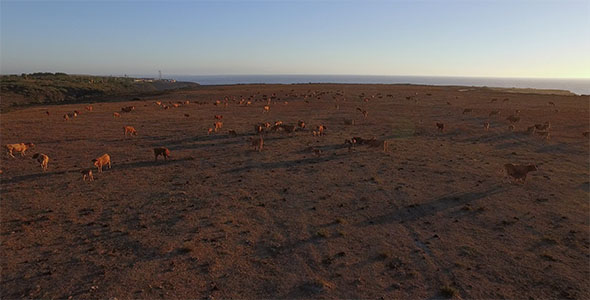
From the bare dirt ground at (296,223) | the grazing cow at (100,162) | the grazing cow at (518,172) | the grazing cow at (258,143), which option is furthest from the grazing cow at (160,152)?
the grazing cow at (518,172)

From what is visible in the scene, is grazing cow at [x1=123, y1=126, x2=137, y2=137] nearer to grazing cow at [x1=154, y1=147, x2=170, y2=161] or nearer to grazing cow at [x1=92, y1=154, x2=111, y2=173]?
grazing cow at [x1=154, y1=147, x2=170, y2=161]

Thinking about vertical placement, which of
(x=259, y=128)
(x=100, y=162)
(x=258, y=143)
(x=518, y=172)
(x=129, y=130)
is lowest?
(x=100, y=162)

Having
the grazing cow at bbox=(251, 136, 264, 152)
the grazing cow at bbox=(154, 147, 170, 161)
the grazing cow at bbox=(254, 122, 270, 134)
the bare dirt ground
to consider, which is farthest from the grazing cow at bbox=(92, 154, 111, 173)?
the grazing cow at bbox=(254, 122, 270, 134)

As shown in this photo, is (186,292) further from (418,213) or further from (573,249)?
(573,249)

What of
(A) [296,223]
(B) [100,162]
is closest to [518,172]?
(A) [296,223]

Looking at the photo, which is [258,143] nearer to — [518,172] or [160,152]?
[160,152]

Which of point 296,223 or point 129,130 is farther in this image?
point 129,130

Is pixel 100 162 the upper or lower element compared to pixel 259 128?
lower

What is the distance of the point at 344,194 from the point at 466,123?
2431 centimetres

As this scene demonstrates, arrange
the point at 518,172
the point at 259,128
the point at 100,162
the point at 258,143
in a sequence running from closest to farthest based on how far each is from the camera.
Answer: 1. the point at 518,172
2. the point at 100,162
3. the point at 258,143
4. the point at 259,128

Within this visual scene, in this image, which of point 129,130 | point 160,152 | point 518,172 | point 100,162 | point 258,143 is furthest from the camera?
point 129,130

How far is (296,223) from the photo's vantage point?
12.1 metres

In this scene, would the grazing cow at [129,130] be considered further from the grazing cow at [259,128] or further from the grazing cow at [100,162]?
the grazing cow at [259,128]

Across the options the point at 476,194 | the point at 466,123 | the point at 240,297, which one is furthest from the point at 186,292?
the point at 466,123
